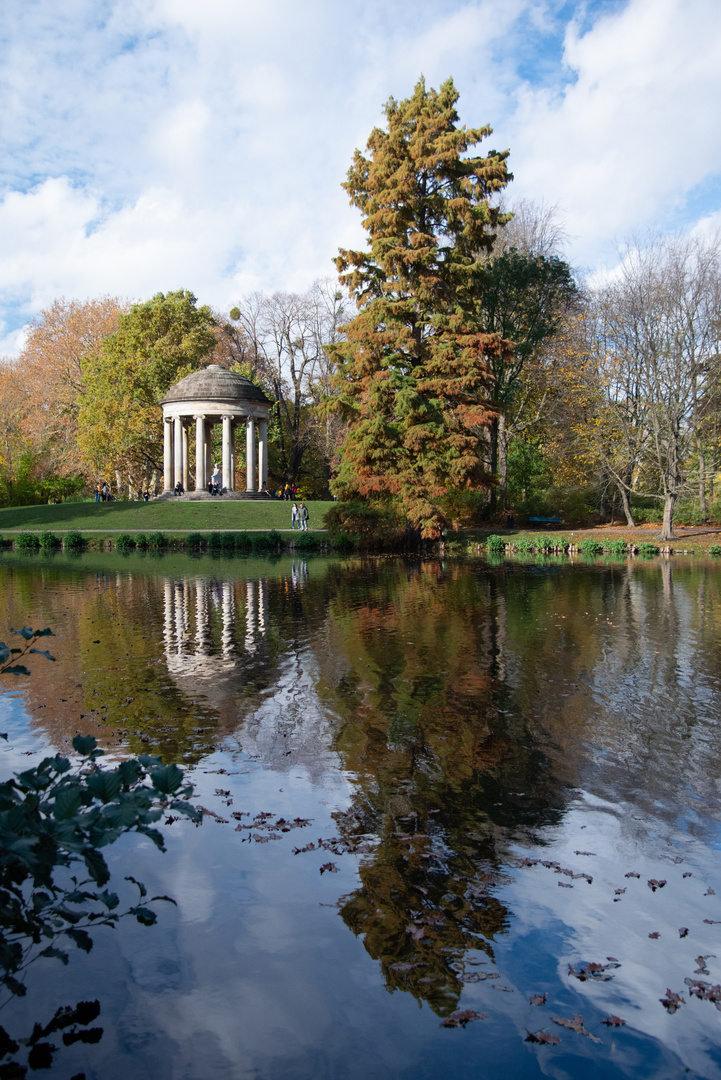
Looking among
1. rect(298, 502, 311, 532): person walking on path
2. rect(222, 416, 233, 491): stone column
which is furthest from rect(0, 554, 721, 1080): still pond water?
rect(222, 416, 233, 491): stone column

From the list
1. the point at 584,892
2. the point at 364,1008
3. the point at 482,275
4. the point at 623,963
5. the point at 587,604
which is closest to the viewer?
the point at 364,1008

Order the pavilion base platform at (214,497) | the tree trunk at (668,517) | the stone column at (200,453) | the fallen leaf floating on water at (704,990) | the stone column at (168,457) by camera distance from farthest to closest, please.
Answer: the stone column at (168,457)
the stone column at (200,453)
the pavilion base platform at (214,497)
the tree trunk at (668,517)
the fallen leaf floating on water at (704,990)

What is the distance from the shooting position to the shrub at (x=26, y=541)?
30820 mm

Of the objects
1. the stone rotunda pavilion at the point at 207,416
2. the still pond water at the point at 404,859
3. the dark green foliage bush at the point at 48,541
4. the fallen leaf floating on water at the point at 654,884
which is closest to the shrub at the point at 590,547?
the dark green foliage bush at the point at 48,541

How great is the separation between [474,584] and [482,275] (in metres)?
17.0

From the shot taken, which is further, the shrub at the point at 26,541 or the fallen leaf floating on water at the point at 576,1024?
the shrub at the point at 26,541

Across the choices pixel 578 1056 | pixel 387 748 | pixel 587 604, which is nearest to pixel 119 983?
pixel 578 1056

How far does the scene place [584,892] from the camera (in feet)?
14.3

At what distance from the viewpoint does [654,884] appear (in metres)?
4.43

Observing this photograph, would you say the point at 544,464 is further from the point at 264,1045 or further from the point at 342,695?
the point at 264,1045

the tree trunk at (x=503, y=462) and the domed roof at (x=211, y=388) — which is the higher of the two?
the domed roof at (x=211, y=388)

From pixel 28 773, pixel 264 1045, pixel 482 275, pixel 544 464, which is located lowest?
pixel 264 1045

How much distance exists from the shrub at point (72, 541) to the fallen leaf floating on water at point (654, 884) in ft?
97.0

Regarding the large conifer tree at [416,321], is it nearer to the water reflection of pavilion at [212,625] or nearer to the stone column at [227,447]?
the water reflection of pavilion at [212,625]
